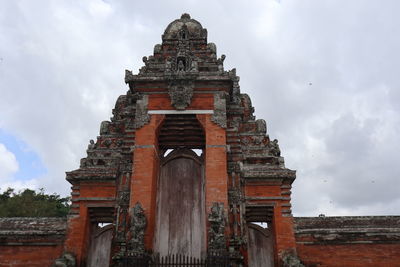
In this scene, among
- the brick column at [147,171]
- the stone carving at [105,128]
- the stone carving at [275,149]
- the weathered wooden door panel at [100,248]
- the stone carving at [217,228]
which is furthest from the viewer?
the stone carving at [105,128]

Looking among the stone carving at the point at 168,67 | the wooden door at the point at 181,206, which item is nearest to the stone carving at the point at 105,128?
the wooden door at the point at 181,206

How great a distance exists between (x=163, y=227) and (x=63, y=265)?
11.1 feet

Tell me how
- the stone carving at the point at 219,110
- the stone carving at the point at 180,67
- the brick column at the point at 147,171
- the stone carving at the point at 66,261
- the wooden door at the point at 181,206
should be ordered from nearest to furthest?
the brick column at the point at 147,171, the stone carving at the point at 66,261, the wooden door at the point at 181,206, the stone carving at the point at 219,110, the stone carving at the point at 180,67

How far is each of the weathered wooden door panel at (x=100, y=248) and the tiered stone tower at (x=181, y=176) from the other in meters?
0.03

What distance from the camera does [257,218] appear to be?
1265 cm

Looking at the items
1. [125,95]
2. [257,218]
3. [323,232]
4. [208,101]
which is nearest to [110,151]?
[125,95]

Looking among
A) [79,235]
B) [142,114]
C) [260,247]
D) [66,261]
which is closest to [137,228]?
[79,235]

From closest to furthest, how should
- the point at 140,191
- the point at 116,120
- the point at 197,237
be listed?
the point at 140,191
the point at 197,237
the point at 116,120

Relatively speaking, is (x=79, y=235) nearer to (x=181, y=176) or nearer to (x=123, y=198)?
(x=123, y=198)

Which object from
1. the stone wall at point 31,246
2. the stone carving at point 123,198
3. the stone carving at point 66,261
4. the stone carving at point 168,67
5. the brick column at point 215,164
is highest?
the stone carving at point 168,67

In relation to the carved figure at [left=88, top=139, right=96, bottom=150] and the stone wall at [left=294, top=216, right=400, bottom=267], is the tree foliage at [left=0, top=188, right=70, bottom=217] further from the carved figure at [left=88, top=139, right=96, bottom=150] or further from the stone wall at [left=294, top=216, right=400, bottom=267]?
the stone wall at [left=294, top=216, right=400, bottom=267]

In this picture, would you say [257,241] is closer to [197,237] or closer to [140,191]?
[197,237]

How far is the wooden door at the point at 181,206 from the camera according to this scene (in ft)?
37.9

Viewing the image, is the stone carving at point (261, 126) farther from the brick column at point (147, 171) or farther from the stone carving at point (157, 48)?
the stone carving at point (157, 48)
